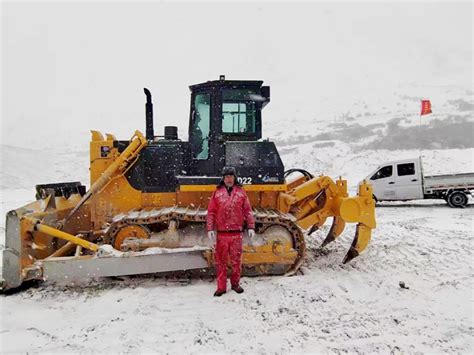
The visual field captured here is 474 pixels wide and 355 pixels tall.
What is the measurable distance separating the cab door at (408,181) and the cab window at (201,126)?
37.7ft

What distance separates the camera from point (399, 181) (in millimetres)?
15828

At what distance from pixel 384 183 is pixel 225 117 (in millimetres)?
11470

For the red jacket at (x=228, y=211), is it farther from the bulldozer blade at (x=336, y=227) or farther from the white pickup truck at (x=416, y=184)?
the white pickup truck at (x=416, y=184)

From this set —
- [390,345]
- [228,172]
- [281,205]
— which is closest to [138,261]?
[228,172]

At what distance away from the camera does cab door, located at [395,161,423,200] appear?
608 inches

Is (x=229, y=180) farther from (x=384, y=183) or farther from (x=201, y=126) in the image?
(x=384, y=183)

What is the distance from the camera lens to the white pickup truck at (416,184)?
1491 cm

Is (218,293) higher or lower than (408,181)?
lower

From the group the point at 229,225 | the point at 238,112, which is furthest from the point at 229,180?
the point at 238,112

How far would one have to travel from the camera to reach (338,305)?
5.04m

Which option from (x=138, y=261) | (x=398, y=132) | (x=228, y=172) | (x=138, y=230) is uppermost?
(x=398, y=132)

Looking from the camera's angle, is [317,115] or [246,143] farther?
[317,115]

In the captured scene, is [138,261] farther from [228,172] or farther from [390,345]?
[390,345]

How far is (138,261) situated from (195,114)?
2686 millimetres
